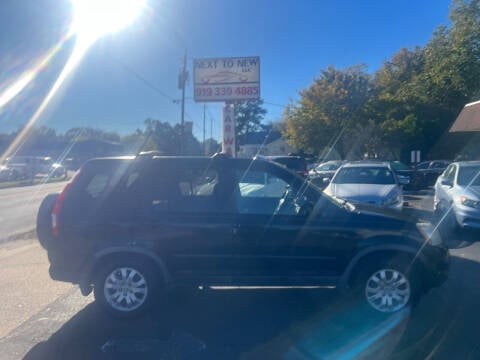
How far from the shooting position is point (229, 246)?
518cm

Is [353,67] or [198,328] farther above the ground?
[353,67]

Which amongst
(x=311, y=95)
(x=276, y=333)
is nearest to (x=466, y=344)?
(x=276, y=333)

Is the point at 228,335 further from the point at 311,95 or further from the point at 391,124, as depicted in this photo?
the point at 311,95

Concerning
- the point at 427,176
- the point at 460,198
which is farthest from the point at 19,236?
the point at 427,176

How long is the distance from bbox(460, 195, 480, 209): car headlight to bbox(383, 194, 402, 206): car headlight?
1234 mm

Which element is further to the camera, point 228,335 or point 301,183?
point 301,183

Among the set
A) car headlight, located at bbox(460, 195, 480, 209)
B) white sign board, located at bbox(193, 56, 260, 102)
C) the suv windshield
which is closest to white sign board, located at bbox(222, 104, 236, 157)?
white sign board, located at bbox(193, 56, 260, 102)

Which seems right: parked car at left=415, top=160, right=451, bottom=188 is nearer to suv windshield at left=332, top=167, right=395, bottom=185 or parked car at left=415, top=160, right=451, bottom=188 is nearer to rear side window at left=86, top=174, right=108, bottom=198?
suv windshield at left=332, top=167, right=395, bottom=185

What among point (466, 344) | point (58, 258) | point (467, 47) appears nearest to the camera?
point (466, 344)

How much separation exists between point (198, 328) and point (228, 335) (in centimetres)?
39

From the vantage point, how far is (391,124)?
34.8 metres

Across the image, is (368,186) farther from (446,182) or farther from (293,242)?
(293,242)

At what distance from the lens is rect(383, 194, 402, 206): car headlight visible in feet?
31.7

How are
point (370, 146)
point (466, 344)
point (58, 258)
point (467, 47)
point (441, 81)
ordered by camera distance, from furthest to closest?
point (370, 146) < point (441, 81) < point (467, 47) < point (58, 258) < point (466, 344)
